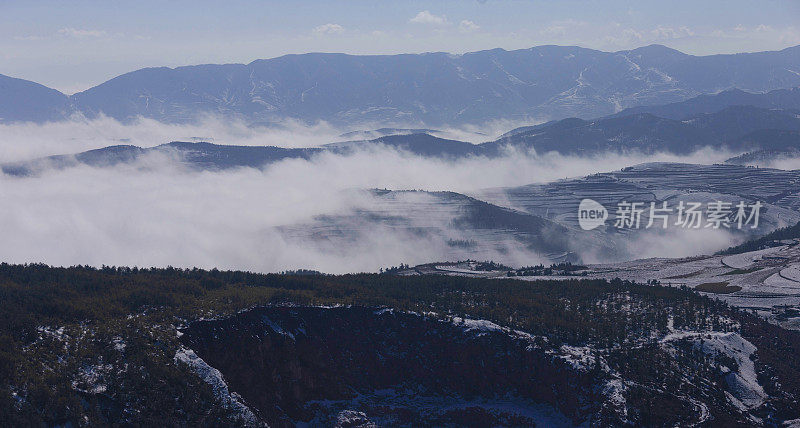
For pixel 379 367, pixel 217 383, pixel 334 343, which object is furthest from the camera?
pixel 334 343

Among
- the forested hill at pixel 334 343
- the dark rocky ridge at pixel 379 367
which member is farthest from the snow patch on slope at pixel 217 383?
the dark rocky ridge at pixel 379 367

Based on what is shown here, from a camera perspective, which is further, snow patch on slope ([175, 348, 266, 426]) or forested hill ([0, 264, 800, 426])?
snow patch on slope ([175, 348, 266, 426])

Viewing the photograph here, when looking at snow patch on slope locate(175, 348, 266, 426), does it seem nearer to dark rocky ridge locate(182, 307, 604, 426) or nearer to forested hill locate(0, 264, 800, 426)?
forested hill locate(0, 264, 800, 426)

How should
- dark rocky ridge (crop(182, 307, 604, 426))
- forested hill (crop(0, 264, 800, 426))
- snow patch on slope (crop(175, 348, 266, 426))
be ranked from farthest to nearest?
1. dark rocky ridge (crop(182, 307, 604, 426))
2. snow patch on slope (crop(175, 348, 266, 426))
3. forested hill (crop(0, 264, 800, 426))

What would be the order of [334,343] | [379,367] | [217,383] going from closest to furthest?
[217,383]
[379,367]
[334,343]

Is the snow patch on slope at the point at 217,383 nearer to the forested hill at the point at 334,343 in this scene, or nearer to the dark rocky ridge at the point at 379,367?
the forested hill at the point at 334,343

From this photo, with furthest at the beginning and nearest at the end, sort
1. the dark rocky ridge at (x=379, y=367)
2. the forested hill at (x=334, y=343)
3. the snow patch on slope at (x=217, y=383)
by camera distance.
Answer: the dark rocky ridge at (x=379, y=367), the snow patch on slope at (x=217, y=383), the forested hill at (x=334, y=343)

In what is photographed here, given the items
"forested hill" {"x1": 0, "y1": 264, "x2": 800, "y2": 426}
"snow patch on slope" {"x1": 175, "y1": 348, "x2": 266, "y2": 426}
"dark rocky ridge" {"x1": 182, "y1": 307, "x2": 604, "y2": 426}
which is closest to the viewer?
"forested hill" {"x1": 0, "y1": 264, "x2": 800, "y2": 426}

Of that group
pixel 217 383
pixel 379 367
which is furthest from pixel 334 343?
pixel 217 383

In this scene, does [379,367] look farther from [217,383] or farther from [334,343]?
[217,383]

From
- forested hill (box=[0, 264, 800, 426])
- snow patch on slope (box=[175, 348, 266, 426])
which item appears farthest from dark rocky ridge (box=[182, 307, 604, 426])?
snow patch on slope (box=[175, 348, 266, 426])

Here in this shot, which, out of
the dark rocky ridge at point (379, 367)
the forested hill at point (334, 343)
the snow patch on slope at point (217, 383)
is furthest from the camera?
the dark rocky ridge at point (379, 367)
